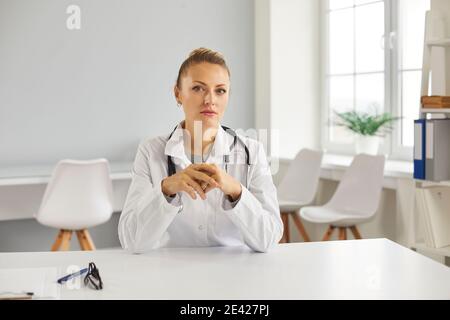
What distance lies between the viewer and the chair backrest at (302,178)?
425cm

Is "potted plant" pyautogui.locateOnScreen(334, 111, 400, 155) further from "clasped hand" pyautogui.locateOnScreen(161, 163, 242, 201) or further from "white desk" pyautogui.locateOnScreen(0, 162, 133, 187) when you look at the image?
"clasped hand" pyautogui.locateOnScreen(161, 163, 242, 201)

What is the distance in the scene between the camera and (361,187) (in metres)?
3.86

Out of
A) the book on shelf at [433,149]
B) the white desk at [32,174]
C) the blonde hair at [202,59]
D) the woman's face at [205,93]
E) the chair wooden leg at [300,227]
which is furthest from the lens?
the chair wooden leg at [300,227]

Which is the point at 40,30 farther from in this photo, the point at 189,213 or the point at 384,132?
the point at 189,213

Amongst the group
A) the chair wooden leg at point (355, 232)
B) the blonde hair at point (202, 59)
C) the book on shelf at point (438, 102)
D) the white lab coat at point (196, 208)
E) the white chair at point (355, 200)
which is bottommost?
the chair wooden leg at point (355, 232)

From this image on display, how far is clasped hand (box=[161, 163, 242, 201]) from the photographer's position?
1.72 meters

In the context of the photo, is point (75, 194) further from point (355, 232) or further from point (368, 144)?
point (368, 144)

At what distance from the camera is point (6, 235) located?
4.52 meters

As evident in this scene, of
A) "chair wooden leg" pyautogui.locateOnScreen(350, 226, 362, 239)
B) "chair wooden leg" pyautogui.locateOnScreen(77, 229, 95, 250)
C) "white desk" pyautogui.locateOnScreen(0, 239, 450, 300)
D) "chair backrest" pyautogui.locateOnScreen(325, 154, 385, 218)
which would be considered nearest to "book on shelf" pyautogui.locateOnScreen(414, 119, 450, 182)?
"chair backrest" pyautogui.locateOnScreen(325, 154, 385, 218)

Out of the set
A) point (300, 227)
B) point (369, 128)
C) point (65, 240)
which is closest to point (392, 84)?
point (369, 128)

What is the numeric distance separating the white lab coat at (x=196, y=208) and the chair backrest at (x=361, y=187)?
1.83m

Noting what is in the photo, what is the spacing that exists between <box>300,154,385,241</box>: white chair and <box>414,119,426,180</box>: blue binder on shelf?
1.76 feet

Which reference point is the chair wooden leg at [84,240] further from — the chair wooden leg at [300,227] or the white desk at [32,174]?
the chair wooden leg at [300,227]

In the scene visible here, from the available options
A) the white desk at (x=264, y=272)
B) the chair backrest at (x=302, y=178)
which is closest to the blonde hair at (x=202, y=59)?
the white desk at (x=264, y=272)
